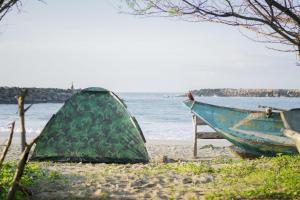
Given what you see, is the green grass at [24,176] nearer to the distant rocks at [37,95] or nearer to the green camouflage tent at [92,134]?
the green camouflage tent at [92,134]

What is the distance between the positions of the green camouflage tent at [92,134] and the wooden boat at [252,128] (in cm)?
327

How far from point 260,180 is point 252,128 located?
5.08 m

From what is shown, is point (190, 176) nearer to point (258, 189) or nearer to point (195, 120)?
point (258, 189)

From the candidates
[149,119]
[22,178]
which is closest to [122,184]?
[22,178]

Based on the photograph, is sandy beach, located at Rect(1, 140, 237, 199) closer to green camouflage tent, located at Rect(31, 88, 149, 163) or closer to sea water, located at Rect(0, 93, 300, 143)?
green camouflage tent, located at Rect(31, 88, 149, 163)

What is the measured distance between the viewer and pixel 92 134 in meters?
11.5

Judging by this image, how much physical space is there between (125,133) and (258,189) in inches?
204

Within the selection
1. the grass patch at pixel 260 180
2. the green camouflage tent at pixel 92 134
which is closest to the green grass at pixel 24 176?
the green camouflage tent at pixel 92 134

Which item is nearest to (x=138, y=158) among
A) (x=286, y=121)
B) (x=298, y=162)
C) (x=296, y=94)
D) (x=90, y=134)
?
(x=90, y=134)

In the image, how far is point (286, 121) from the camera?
6.06 meters

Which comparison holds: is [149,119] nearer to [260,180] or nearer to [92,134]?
[92,134]

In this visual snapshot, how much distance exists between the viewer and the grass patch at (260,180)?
6.84m

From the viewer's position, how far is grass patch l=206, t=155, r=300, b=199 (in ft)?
22.4

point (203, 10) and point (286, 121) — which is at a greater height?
point (203, 10)
